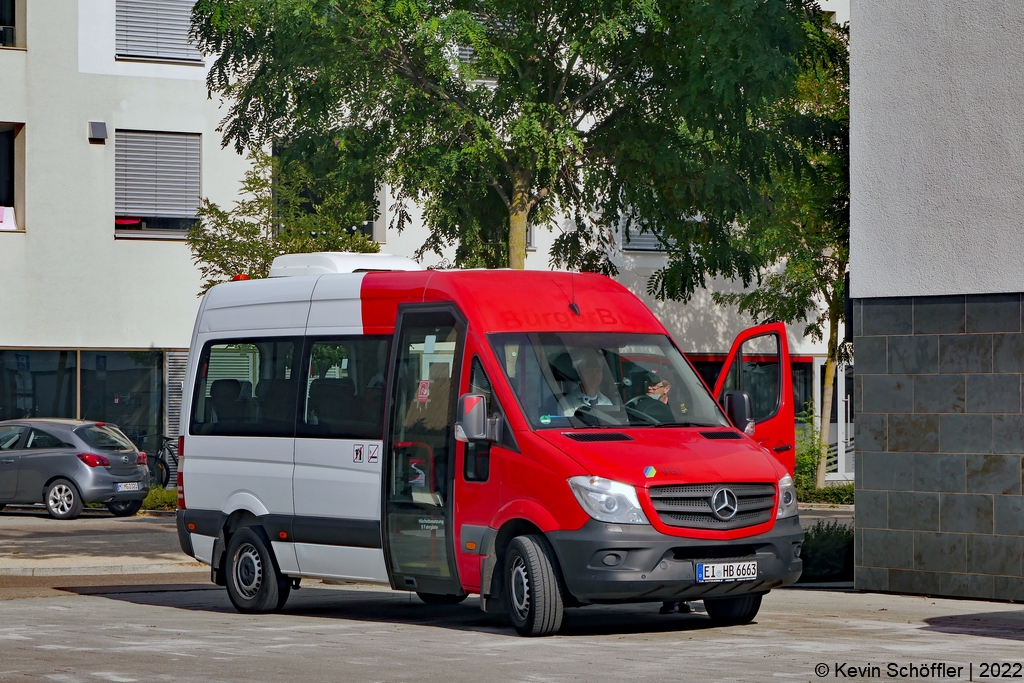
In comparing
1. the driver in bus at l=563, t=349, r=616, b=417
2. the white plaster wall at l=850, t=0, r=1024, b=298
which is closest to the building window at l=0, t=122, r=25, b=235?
the white plaster wall at l=850, t=0, r=1024, b=298

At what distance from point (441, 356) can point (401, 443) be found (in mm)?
714

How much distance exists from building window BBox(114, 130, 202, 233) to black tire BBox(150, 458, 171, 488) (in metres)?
4.50

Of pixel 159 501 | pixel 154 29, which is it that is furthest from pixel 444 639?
pixel 154 29

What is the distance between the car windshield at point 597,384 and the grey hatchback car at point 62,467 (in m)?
16.2

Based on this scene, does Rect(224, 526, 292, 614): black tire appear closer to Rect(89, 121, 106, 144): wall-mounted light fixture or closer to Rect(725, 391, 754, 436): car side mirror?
Rect(725, 391, 754, 436): car side mirror

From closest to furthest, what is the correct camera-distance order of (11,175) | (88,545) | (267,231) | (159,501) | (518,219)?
1. (518,219)
2. (88,545)
3. (267,231)
4. (159,501)
5. (11,175)

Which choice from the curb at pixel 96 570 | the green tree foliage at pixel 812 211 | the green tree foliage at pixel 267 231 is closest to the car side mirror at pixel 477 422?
the green tree foliage at pixel 812 211

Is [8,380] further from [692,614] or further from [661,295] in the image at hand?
[692,614]

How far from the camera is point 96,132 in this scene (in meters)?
30.9

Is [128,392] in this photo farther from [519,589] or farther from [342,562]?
[519,589]

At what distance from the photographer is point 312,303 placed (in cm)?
1298

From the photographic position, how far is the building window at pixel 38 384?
30.7m

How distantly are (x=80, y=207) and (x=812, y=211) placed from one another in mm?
13742

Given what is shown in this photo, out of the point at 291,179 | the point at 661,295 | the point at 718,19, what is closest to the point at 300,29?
the point at 718,19
